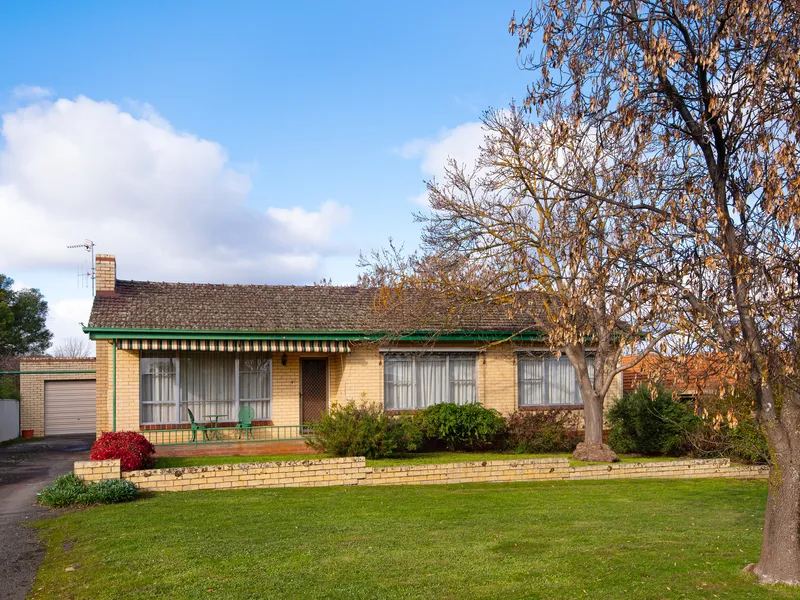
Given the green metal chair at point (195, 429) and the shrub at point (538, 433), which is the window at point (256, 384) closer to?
the green metal chair at point (195, 429)

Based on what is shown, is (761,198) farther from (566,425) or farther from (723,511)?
(566,425)

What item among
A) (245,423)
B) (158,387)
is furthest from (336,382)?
(158,387)

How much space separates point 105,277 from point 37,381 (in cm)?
1331

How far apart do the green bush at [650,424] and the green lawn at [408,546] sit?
5.09 meters

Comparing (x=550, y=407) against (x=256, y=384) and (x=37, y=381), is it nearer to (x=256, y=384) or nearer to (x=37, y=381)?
(x=256, y=384)

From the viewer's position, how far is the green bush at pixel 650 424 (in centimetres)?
1842

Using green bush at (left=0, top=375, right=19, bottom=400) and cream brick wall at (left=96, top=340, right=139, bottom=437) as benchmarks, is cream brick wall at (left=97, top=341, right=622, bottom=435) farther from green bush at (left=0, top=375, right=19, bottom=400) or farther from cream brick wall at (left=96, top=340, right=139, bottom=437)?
green bush at (left=0, top=375, right=19, bottom=400)

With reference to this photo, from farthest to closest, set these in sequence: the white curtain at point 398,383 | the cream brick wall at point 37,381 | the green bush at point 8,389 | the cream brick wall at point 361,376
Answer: the green bush at point 8,389 < the cream brick wall at point 37,381 < the white curtain at point 398,383 < the cream brick wall at point 361,376

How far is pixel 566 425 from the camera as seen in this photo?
68.7ft

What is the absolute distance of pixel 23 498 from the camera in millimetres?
13094

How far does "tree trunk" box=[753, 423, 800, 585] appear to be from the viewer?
7262mm

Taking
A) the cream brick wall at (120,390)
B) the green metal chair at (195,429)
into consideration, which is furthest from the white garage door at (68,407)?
the green metal chair at (195,429)

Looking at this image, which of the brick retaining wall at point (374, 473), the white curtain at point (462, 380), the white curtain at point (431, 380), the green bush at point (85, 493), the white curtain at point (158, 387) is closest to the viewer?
the green bush at point (85, 493)

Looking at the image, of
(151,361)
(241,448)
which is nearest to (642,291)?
(241,448)
